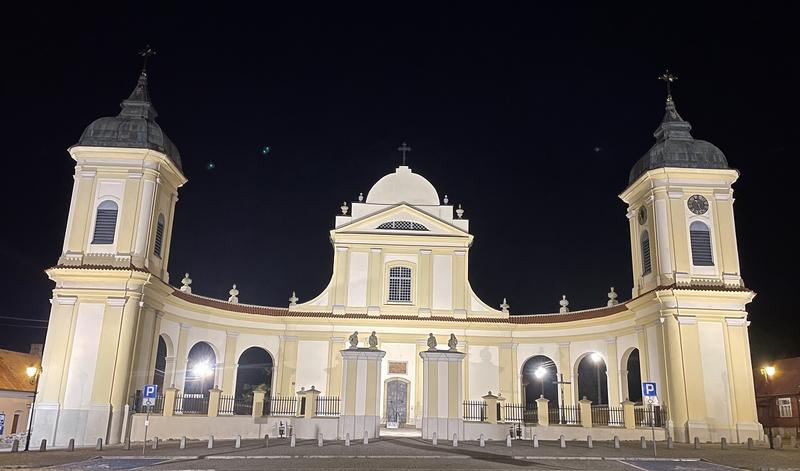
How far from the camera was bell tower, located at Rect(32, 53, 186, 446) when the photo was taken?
22.1 m

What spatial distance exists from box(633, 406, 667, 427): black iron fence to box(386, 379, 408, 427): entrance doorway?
36.4 feet

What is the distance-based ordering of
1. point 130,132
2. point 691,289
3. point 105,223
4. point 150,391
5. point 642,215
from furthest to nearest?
point 642,215 → point 130,132 → point 105,223 → point 691,289 → point 150,391

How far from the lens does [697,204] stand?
2652cm

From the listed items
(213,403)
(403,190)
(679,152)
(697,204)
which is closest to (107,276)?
(213,403)

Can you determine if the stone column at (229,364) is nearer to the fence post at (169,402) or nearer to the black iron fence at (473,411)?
the fence post at (169,402)

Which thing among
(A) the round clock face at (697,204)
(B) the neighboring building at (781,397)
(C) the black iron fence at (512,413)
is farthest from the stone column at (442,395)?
(B) the neighboring building at (781,397)

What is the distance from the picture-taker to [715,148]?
27.2m

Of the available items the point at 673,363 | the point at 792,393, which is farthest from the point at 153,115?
the point at 792,393

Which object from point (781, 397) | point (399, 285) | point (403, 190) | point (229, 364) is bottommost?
point (781, 397)

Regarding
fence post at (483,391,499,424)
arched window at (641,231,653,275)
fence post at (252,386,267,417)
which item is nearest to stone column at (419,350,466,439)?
fence post at (483,391,499,424)

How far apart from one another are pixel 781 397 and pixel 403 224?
24.1 metres

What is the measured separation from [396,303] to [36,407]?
17.0 m

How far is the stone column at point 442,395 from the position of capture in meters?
22.8

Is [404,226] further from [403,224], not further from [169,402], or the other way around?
[169,402]
